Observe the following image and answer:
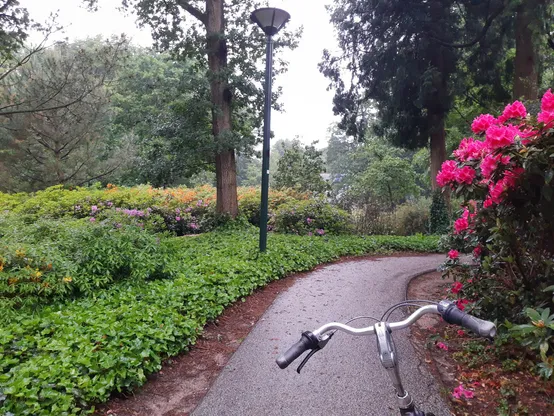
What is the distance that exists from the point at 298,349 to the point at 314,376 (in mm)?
2007

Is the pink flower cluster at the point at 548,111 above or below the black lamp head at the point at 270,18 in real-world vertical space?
below

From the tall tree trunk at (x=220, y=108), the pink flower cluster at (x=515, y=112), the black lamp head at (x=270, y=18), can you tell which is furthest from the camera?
the tall tree trunk at (x=220, y=108)

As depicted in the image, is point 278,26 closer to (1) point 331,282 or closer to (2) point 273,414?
(1) point 331,282

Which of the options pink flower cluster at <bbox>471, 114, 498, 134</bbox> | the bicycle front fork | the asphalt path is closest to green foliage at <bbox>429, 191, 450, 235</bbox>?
the asphalt path

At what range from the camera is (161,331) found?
3443mm

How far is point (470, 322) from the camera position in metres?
1.34

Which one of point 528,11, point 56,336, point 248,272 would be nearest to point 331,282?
point 248,272

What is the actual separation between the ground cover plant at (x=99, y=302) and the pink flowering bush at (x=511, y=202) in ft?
9.44

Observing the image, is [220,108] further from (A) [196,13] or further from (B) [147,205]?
(B) [147,205]

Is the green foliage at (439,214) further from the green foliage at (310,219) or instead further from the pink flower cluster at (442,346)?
the pink flower cluster at (442,346)

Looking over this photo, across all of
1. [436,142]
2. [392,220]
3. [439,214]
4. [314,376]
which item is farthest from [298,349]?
[436,142]

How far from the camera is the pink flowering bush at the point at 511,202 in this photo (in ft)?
8.72

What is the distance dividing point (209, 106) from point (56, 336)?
634 cm

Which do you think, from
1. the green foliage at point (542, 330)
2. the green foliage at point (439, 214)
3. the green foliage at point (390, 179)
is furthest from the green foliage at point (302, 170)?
the green foliage at point (542, 330)
